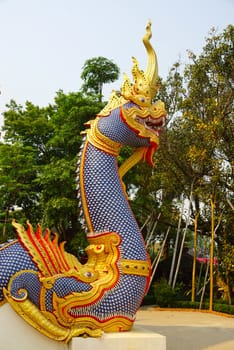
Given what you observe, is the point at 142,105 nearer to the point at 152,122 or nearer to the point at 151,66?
the point at 152,122

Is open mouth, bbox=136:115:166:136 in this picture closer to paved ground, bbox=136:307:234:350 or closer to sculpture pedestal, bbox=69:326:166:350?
sculpture pedestal, bbox=69:326:166:350

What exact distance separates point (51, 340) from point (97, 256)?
777 millimetres

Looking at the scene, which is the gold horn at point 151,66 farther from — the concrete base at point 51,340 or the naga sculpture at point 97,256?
the concrete base at point 51,340

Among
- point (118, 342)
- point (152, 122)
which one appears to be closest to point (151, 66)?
point (152, 122)

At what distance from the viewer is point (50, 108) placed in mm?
14430

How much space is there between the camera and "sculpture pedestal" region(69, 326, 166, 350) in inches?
144

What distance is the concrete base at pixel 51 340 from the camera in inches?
139

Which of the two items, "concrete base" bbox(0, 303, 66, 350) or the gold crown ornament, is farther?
the gold crown ornament

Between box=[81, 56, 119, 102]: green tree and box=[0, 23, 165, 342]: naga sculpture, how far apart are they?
10.2 meters

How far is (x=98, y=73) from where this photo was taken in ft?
47.6

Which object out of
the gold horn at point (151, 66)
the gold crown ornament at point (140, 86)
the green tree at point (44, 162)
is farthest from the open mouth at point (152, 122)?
the green tree at point (44, 162)

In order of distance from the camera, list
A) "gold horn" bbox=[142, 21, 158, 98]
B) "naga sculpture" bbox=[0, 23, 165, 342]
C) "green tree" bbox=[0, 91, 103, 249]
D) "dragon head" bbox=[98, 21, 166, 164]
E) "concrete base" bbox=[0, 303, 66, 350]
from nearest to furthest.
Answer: "concrete base" bbox=[0, 303, 66, 350] → "naga sculpture" bbox=[0, 23, 165, 342] → "dragon head" bbox=[98, 21, 166, 164] → "gold horn" bbox=[142, 21, 158, 98] → "green tree" bbox=[0, 91, 103, 249]

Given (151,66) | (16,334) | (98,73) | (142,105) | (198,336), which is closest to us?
(16,334)

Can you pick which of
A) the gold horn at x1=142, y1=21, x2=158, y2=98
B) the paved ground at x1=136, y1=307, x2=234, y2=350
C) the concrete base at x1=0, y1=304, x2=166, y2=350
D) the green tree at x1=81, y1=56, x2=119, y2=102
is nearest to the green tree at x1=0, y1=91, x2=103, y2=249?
the green tree at x1=81, y1=56, x2=119, y2=102
